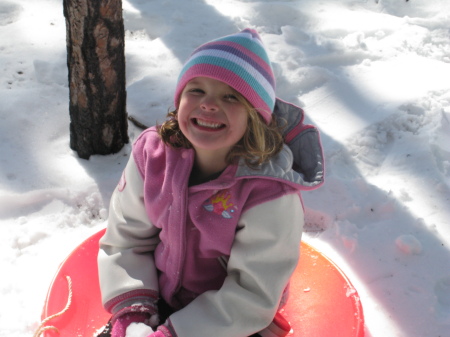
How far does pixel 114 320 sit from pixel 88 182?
861mm

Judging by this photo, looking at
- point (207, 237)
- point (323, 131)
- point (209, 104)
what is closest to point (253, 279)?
point (207, 237)

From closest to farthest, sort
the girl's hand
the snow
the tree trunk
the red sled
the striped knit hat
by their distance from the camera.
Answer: the striped knit hat
the girl's hand
the red sled
the snow
the tree trunk

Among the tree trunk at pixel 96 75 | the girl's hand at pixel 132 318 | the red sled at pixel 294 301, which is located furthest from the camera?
the tree trunk at pixel 96 75

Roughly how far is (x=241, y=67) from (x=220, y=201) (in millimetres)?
335

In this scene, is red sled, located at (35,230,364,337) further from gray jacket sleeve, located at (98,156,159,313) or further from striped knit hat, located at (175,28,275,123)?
striped knit hat, located at (175,28,275,123)

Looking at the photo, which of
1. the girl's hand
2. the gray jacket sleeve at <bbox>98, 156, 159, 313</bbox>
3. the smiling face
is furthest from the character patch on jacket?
the girl's hand

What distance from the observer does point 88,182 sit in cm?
215

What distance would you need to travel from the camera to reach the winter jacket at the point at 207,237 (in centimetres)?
129

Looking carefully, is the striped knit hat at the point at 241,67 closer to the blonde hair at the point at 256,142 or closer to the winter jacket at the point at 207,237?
the blonde hair at the point at 256,142

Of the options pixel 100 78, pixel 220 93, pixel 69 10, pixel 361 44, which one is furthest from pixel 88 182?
pixel 361 44

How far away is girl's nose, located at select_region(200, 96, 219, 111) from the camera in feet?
4.10

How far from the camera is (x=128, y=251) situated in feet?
4.91

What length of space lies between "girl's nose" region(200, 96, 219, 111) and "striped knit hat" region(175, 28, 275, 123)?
0.18 feet

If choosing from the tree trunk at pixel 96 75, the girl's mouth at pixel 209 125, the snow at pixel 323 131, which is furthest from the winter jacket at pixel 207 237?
the tree trunk at pixel 96 75
